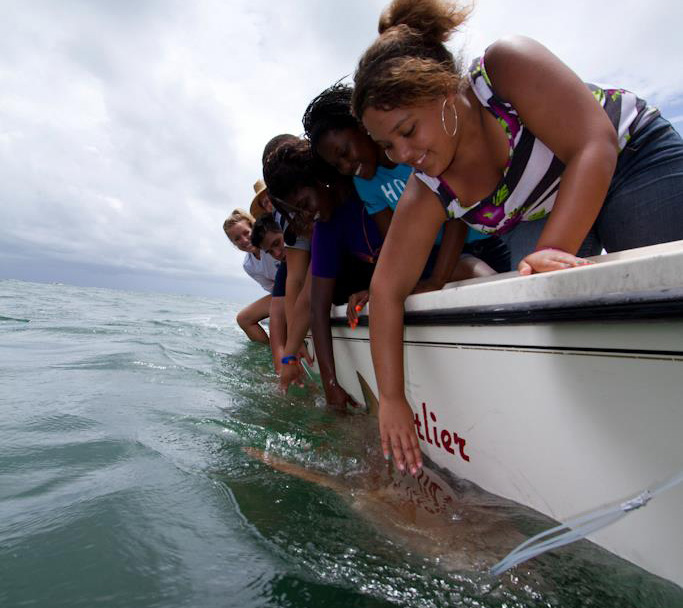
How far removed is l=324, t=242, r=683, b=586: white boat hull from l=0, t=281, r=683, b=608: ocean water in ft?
0.40

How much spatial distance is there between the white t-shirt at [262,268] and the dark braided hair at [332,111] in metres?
3.26

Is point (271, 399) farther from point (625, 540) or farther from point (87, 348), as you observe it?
point (87, 348)

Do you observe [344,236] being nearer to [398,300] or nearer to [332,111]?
[332,111]

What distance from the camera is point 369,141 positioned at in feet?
7.02

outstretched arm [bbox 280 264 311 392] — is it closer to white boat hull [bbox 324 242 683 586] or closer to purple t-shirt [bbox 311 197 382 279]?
purple t-shirt [bbox 311 197 382 279]

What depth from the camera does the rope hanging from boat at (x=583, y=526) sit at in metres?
0.90

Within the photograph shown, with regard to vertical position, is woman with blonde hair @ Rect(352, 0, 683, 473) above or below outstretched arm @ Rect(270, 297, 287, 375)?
above

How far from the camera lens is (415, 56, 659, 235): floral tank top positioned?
1461 mm

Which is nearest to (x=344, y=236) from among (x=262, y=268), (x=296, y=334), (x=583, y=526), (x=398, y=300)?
(x=296, y=334)

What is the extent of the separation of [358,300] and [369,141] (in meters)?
0.79

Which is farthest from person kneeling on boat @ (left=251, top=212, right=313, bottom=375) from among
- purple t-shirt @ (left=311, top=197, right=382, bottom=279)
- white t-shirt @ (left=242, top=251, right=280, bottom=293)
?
white t-shirt @ (left=242, top=251, right=280, bottom=293)

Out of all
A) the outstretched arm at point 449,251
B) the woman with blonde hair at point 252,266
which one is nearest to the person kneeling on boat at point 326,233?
the outstretched arm at point 449,251

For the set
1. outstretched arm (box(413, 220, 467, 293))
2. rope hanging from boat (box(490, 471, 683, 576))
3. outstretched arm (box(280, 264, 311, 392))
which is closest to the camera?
rope hanging from boat (box(490, 471, 683, 576))

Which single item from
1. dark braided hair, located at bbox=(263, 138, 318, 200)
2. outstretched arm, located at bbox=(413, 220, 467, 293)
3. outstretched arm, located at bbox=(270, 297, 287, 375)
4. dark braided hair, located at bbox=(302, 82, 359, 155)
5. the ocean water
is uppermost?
dark braided hair, located at bbox=(302, 82, 359, 155)
